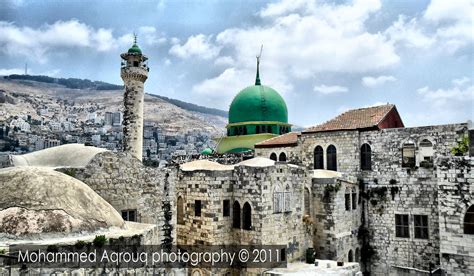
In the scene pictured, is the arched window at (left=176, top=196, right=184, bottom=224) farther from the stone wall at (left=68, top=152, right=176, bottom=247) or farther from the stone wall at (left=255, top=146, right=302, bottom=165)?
the stone wall at (left=255, top=146, right=302, bottom=165)

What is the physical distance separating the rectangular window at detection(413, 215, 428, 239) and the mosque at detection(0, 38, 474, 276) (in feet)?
0.16

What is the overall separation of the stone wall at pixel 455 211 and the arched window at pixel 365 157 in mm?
4126

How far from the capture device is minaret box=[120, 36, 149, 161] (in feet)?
71.0

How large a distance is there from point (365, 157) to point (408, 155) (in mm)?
2195

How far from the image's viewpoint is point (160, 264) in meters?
9.62

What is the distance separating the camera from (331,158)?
69.4ft

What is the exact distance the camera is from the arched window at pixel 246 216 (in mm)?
15835

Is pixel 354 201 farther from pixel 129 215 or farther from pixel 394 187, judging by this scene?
pixel 129 215

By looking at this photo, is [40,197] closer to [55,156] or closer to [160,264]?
[160,264]

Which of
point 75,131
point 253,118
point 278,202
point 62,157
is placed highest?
point 75,131

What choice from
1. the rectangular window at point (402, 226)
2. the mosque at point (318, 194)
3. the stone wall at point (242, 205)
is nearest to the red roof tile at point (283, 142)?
the mosque at point (318, 194)

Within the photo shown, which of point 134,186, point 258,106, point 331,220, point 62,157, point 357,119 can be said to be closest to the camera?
Answer: point 134,186

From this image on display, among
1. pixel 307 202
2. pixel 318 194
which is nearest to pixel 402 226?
pixel 318 194

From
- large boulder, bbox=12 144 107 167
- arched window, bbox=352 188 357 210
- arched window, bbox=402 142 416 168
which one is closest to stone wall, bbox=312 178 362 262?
arched window, bbox=352 188 357 210
